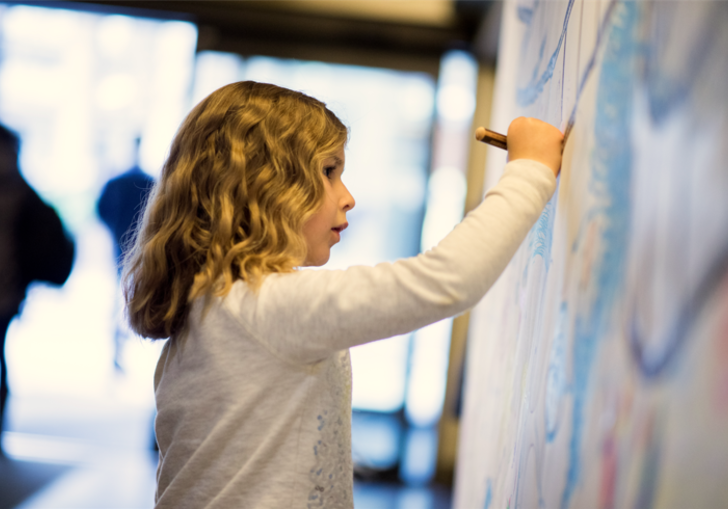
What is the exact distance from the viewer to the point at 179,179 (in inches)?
30.1

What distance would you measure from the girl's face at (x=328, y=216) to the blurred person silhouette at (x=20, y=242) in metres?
2.13

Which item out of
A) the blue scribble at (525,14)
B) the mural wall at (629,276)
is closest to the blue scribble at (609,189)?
the mural wall at (629,276)

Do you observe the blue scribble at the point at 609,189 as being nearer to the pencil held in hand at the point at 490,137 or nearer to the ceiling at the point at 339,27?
the pencil held in hand at the point at 490,137

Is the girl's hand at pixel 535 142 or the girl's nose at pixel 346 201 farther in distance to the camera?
the girl's nose at pixel 346 201

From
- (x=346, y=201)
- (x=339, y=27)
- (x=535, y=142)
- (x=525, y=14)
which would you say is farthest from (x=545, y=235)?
(x=339, y=27)

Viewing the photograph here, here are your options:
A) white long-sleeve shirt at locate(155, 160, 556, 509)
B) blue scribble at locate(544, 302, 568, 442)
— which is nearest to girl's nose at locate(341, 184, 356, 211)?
white long-sleeve shirt at locate(155, 160, 556, 509)

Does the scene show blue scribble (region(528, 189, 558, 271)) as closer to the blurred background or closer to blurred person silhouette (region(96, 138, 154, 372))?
the blurred background

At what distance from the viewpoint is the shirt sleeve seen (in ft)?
1.91

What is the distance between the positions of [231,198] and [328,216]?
0.41 feet

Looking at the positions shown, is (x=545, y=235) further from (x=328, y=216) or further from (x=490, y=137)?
(x=328, y=216)

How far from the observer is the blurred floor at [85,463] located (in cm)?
221

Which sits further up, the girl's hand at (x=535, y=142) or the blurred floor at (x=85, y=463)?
the girl's hand at (x=535, y=142)

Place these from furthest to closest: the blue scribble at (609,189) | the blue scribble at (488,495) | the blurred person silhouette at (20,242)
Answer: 1. the blurred person silhouette at (20,242)
2. the blue scribble at (488,495)
3. the blue scribble at (609,189)

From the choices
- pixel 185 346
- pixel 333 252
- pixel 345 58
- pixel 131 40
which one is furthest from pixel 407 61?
pixel 185 346
